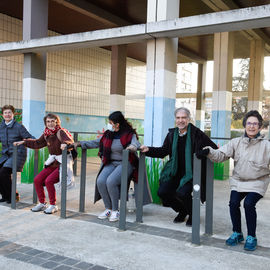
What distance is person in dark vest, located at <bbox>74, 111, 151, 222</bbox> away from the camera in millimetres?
4312

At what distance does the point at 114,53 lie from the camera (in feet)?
34.5

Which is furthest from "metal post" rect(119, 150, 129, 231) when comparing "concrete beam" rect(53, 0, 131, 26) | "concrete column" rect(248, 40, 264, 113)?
"concrete column" rect(248, 40, 264, 113)

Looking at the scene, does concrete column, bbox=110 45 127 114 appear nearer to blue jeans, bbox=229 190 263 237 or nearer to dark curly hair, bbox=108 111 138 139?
dark curly hair, bbox=108 111 138 139

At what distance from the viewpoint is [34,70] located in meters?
6.81

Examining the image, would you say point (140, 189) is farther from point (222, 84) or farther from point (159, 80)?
point (222, 84)

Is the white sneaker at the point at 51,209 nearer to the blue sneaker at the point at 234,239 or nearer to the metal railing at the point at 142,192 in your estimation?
the metal railing at the point at 142,192

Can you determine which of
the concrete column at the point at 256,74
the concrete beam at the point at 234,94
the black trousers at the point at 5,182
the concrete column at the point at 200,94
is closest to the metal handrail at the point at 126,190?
the black trousers at the point at 5,182

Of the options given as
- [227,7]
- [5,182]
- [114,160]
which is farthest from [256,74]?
[5,182]

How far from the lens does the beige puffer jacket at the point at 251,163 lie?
11.2ft

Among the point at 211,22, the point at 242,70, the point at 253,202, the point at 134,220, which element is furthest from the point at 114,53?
the point at 242,70

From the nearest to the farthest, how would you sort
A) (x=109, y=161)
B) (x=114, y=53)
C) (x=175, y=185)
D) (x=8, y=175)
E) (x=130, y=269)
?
(x=130, y=269)
(x=175, y=185)
(x=109, y=161)
(x=8, y=175)
(x=114, y=53)

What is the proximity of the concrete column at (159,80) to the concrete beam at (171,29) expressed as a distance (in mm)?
240

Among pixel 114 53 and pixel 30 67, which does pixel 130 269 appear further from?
pixel 114 53

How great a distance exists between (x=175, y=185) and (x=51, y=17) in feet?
25.8
